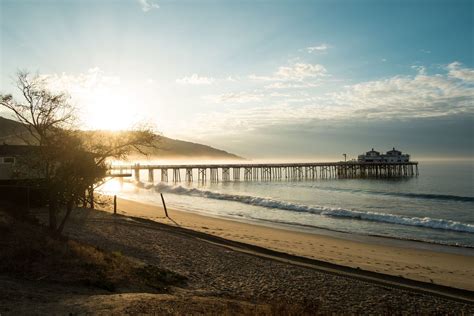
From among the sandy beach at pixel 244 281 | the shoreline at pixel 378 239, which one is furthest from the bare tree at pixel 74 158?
the shoreline at pixel 378 239

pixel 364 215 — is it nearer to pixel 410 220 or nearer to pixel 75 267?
pixel 410 220

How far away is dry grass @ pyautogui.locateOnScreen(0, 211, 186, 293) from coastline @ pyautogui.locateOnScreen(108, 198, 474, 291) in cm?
619

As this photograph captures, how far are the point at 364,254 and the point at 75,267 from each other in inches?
412

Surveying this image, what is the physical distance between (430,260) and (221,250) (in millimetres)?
7637

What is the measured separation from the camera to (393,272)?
11773mm

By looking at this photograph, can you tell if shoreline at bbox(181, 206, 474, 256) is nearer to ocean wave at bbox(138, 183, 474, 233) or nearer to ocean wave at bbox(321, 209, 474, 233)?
ocean wave at bbox(321, 209, 474, 233)

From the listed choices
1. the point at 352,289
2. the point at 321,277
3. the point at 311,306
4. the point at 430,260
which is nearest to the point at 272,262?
the point at 321,277

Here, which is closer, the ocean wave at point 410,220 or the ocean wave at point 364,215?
the ocean wave at point 410,220

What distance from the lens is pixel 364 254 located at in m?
14.7

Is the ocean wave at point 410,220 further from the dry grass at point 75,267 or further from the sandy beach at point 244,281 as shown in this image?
the dry grass at point 75,267

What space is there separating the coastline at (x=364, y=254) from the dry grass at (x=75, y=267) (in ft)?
20.3

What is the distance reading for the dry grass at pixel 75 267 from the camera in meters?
8.27

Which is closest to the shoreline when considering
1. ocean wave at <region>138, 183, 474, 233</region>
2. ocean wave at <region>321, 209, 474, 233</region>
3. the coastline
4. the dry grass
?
the coastline

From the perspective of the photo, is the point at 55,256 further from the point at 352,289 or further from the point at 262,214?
the point at 262,214
